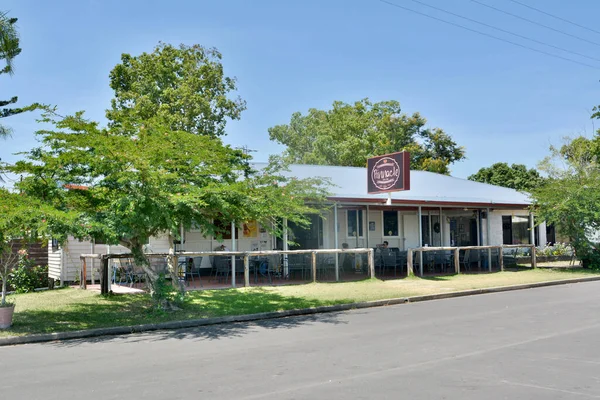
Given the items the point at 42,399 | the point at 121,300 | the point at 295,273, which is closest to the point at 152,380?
the point at 42,399

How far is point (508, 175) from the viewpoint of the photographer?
4941cm

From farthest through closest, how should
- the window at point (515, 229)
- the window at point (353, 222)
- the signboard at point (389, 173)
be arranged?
1. the window at point (515, 229)
2. the window at point (353, 222)
3. the signboard at point (389, 173)

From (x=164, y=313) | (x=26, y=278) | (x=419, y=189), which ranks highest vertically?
(x=419, y=189)

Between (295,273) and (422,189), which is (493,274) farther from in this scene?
(295,273)

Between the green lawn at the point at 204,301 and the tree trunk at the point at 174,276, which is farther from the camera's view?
the tree trunk at the point at 174,276

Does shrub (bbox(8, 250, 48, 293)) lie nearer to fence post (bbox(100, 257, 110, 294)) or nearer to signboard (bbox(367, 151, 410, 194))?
fence post (bbox(100, 257, 110, 294))

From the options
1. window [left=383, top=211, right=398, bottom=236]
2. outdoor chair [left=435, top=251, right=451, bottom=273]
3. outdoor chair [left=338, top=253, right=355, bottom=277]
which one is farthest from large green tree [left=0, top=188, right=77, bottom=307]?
window [left=383, top=211, right=398, bottom=236]

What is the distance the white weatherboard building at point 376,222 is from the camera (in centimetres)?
1964

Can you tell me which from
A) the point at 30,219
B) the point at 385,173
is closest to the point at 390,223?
the point at 385,173

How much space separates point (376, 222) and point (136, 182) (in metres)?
14.6

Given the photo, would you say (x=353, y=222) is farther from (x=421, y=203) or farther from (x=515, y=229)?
(x=515, y=229)

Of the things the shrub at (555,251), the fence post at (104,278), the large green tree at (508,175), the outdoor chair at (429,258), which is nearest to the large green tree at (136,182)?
the fence post at (104,278)

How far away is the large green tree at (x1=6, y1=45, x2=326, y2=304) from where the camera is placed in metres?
10.5

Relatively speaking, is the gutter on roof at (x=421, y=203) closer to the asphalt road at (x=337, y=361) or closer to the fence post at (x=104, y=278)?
the fence post at (x=104, y=278)
